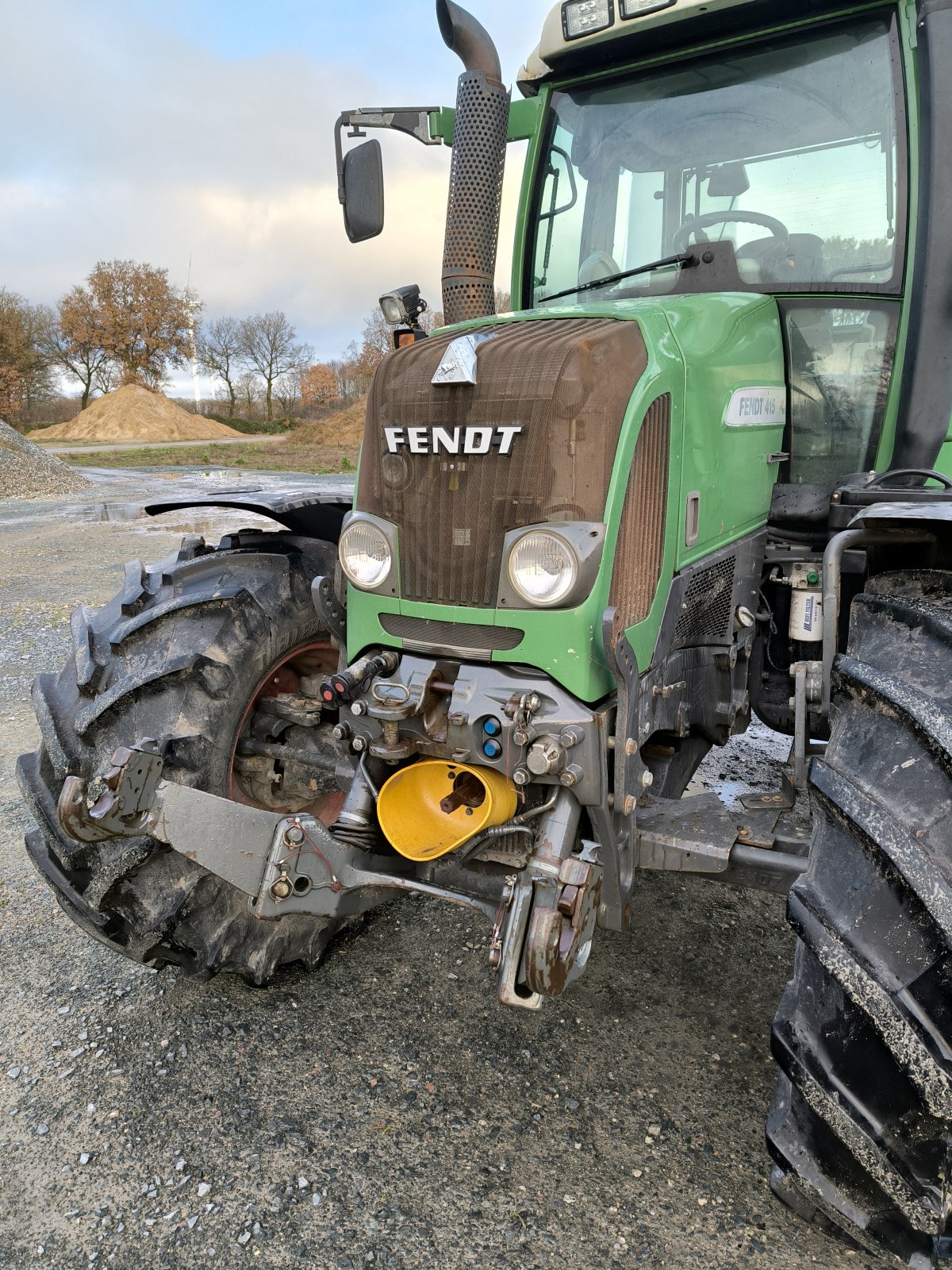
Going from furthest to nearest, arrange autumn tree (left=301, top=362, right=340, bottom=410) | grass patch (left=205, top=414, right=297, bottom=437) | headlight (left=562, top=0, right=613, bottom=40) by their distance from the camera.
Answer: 1. autumn tree (left=301, top=362, right=340, bottom=410)
2. grass patch (left=205, top=414, right=297, bottom=437)
3. headlight (left=562, top=0, right=613, bottom=40)

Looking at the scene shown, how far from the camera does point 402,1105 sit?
7.65 feet

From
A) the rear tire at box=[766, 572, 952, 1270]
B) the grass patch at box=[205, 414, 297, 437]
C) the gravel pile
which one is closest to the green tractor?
the rear tire at box=[766, 572, 952, 1270]

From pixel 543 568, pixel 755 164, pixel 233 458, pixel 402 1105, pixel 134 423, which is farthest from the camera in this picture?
pixel 134 423

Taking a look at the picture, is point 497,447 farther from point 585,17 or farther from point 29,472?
point 29,472

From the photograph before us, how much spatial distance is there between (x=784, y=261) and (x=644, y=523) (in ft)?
4.14

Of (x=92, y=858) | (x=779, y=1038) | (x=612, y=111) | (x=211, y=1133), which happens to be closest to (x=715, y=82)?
(x=612, y=111)

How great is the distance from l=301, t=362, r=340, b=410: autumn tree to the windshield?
4596 cm

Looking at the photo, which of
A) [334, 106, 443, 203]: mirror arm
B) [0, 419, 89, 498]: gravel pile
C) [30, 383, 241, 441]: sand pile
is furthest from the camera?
[30, 383, 241, 441]: sand pile

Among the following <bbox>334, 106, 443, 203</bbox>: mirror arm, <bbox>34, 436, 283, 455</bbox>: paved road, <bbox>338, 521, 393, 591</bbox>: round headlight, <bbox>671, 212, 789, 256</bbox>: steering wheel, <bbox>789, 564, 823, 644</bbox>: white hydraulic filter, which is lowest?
<bbox>34, 436, 283, 455</bbox>: paved road

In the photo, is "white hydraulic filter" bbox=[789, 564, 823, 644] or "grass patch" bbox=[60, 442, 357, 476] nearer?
"white hydraulic filter" bbox=[789, 564, 823, 644]

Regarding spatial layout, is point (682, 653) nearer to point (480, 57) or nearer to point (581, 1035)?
point (581, 1035)

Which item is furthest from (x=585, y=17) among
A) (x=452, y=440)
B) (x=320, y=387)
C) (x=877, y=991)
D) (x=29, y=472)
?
(x=320, y=387)

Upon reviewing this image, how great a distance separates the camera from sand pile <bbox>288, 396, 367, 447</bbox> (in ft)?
112

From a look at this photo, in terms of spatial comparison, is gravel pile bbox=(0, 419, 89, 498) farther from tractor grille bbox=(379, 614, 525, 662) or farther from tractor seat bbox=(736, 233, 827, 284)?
tractor grille bbox=(379, 614, 525, 662)
